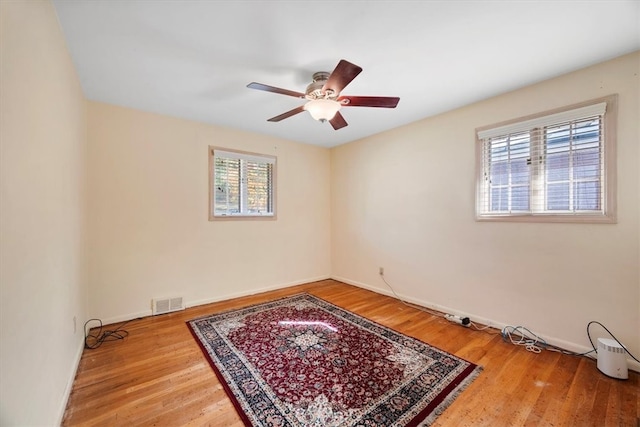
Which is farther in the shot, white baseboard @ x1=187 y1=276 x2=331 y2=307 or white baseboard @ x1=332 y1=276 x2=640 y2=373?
white baseboard @ x1=187 y1=276 x2=331 y2=307

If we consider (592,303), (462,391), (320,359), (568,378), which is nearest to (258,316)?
(320,359)

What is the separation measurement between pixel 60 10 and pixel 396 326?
3646 millimetres

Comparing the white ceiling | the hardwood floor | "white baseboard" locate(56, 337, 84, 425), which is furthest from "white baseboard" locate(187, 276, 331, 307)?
the white ceiling

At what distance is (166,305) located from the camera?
3145 millimetres

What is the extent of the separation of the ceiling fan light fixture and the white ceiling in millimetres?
297

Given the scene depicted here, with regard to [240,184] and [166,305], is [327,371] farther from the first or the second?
[240,184]

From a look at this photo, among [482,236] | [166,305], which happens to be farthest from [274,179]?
[482,236]

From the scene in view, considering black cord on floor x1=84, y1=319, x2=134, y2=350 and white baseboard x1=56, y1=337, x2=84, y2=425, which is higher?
white baseboard x1=56, y1=337, x2=84, y2=425

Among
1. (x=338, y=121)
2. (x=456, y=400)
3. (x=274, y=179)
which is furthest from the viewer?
(x=274, y=179)

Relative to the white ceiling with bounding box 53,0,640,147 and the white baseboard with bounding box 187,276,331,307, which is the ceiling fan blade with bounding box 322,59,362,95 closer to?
the white ceiling with bounding box 53,0,640,147

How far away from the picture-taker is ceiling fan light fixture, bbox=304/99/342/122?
2.12 meters

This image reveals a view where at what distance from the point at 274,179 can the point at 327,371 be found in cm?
287

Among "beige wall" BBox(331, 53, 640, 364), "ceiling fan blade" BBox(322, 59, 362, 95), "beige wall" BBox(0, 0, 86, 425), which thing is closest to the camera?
"beige wall" BBox(0, 0, 86, 425)

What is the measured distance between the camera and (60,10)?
1538 mm
